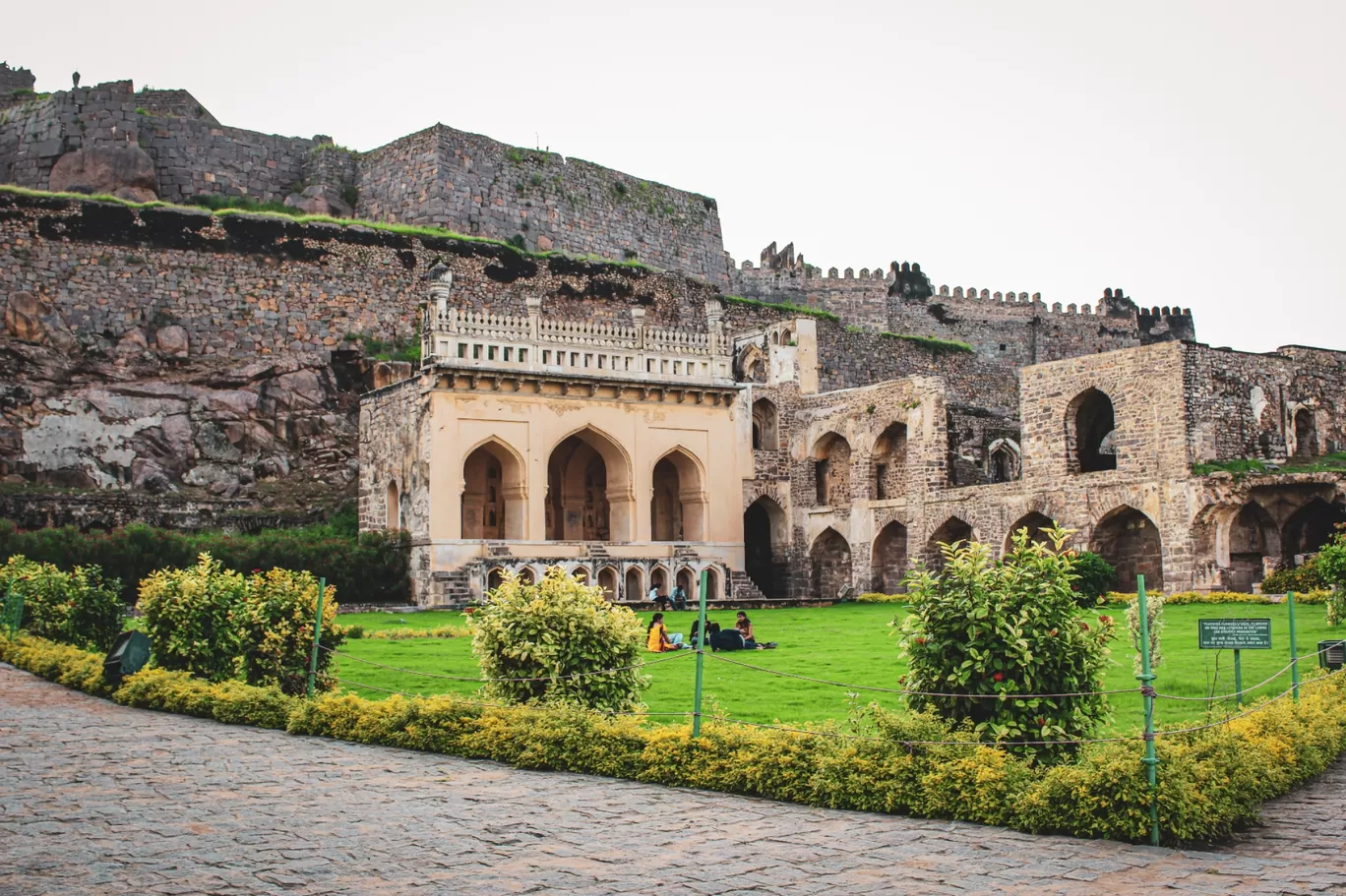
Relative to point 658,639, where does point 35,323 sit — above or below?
above

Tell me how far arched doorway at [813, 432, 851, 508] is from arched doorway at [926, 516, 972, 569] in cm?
326

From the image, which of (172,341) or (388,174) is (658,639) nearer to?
(172,341)

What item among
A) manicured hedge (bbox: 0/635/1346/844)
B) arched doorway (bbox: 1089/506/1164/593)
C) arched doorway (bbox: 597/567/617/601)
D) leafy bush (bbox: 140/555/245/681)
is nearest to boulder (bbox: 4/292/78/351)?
arched doorway (bbox: 597/567/617/601)

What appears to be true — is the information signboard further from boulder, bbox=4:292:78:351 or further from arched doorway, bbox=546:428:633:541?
boulder, bbox=4:292:78:351

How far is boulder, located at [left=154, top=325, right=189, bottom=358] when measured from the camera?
32.2m

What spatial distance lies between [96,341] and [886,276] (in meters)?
29.1

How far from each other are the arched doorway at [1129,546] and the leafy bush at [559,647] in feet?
61.2

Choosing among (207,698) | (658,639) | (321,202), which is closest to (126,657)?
(207,698)

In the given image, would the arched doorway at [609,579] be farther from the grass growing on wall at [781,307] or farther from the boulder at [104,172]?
the boulder at [104,172]

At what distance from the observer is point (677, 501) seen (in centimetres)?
3375

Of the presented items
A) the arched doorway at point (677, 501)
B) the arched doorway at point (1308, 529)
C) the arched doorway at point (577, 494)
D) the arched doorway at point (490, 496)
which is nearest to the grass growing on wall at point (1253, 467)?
the arched doorway at point (1308, 529)

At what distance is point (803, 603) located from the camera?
31.1 m

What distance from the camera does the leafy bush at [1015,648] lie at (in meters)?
8.55

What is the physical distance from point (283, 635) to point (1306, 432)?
24413mm
